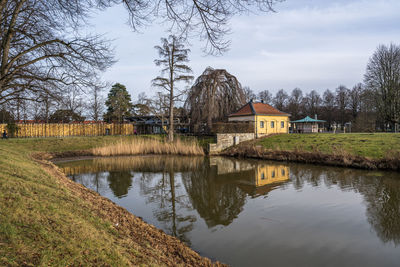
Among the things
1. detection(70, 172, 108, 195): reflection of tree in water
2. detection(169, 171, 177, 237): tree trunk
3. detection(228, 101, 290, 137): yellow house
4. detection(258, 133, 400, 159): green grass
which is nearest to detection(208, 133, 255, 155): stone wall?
detection(228, 101, 290, 137): yellow house

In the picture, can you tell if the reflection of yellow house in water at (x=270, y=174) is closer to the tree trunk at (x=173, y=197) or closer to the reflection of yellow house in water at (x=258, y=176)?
the reflection of yellow house in water at (x=258, y=176)

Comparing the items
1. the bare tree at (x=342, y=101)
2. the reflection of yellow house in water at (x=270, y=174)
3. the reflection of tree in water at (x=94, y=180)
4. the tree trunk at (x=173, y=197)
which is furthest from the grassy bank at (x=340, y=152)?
the bare tree at (x=342, y=101)

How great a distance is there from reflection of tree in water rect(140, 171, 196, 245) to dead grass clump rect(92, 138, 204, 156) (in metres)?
7.92

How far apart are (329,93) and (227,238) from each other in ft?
194

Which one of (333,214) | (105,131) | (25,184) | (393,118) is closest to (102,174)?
(25,184)

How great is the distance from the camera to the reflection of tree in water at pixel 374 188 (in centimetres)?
638

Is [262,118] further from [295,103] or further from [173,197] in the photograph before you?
Answer: [295,103]

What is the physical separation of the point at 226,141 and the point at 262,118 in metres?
6.47

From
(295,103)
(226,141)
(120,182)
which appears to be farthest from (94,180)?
(295,103)

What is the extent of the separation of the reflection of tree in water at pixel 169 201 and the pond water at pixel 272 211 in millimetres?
25

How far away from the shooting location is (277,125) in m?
29.9

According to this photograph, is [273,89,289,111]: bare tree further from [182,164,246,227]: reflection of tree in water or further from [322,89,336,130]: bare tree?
[182,164,246,227]: reflection of tree in water

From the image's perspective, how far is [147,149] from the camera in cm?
2230

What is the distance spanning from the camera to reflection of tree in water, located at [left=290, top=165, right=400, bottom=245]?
6379 mm
